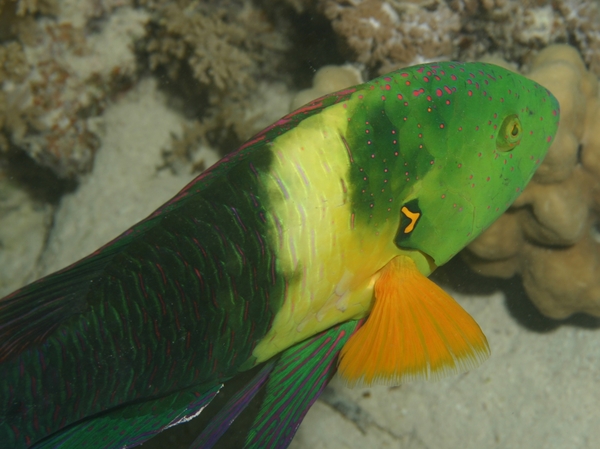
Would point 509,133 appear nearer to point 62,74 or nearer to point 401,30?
point 401,30

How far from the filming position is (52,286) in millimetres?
1669

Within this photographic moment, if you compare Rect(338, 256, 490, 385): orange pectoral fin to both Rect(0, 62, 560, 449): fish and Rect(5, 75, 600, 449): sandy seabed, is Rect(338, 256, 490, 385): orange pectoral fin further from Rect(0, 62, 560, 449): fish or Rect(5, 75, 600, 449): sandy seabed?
Rect(5, 75, 600, 449): sandy seabed

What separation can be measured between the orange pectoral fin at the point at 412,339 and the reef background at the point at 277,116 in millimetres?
1475

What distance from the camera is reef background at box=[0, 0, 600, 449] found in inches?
132

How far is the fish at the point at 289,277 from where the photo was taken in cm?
162

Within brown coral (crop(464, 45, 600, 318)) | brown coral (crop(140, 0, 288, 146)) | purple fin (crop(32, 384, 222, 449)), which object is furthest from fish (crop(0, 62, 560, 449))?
brown coral (crop(140, 0, 288, 146))

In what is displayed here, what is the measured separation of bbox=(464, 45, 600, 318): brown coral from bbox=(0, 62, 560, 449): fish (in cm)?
86

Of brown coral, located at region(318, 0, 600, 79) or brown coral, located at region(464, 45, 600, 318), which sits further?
brown coral, located at region(318, 0, 600, 79)

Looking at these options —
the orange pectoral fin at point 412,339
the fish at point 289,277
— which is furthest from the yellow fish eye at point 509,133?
the orange pectoral fin at point 412,339

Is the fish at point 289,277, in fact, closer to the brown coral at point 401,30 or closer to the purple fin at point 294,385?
the purple fin at point 294,385

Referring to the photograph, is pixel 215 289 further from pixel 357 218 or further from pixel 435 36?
pixel 435 36

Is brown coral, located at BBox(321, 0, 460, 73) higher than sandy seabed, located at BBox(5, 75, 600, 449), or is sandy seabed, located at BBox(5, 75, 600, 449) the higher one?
brown coral, located at BBox(321, 0, 460, 73)

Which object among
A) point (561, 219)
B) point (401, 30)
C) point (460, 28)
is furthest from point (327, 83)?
point (561, 219)

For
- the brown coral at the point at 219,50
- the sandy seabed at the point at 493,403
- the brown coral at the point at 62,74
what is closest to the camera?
the sandy seabed at the point at 493,403
